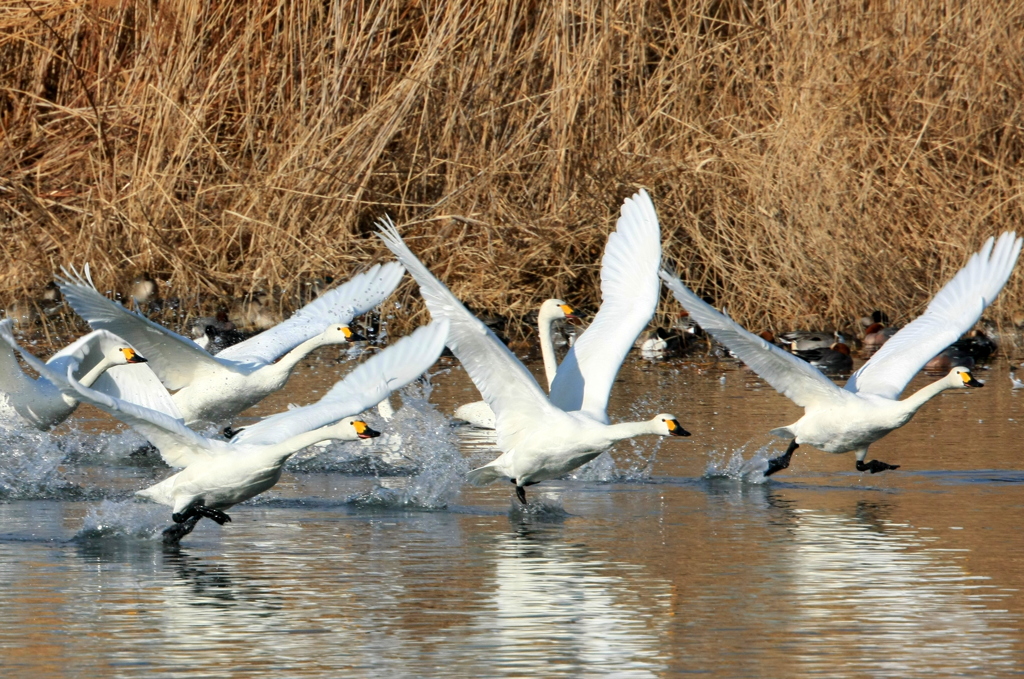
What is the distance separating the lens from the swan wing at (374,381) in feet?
22.3

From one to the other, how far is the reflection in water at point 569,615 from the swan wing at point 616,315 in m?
1.31

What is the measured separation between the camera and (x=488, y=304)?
1437 centimetres

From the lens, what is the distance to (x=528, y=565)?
21.8 ft

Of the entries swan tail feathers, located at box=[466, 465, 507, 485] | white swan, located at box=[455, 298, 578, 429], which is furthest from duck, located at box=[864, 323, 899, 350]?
swan tail feathers, located at box=[466, 465, 507, 485]

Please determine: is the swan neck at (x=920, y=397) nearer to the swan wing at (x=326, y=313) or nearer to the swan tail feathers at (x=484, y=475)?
the swan tail feathers at (x=484, y=475)

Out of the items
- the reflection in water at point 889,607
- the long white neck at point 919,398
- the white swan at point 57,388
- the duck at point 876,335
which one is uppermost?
the duck at point 876,335

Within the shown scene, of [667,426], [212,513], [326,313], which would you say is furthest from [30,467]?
[667,426]

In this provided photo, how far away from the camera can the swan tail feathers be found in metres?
8.04

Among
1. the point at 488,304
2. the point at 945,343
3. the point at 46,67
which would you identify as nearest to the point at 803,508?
the point at 945,343

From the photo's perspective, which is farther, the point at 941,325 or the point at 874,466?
the point at 941,325

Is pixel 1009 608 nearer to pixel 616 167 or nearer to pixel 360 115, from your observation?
pixel 616 167

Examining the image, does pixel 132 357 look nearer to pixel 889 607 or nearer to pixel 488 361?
pixel 488 361

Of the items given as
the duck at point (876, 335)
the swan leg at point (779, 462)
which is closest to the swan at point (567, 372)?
the swan leg at point (779, 462)

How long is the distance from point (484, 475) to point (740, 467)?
1542mm
